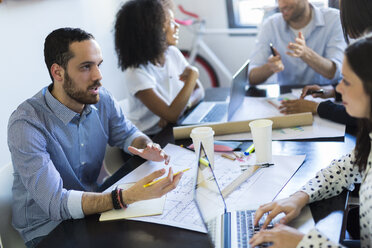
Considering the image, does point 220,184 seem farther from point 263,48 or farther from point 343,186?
point 263,48

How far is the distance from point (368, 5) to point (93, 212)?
52.4 inches

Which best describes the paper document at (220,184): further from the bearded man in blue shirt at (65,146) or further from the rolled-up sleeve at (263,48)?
the rolled-up sleeve at (263,48)

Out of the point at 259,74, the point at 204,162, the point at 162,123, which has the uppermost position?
the point at 204,162

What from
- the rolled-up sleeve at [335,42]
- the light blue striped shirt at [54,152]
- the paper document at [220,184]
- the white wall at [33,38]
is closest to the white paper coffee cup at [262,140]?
the paper document at [220,184]

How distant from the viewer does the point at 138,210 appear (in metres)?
1.32

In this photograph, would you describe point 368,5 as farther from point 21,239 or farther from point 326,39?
Result: point 21,239

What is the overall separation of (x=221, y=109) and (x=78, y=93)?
767 millimetres

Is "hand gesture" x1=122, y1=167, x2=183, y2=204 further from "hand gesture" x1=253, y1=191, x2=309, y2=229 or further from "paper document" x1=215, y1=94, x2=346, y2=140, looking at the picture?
"paper document" x1=215, y1=94, x2=346, y2=140

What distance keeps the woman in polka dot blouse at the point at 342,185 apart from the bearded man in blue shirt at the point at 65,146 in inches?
13.4

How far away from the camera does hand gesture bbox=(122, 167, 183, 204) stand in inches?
51.3

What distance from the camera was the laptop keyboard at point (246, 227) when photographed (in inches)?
42.4

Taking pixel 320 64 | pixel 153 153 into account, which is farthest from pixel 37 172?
pixel 320 64

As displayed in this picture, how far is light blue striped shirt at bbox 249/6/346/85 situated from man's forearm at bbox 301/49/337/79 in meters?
0.04

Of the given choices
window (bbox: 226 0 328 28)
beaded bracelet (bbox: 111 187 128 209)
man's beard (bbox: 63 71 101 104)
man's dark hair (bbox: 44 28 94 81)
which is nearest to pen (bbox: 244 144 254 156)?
beaded bracelet (bbox: 111 187 128 209)
